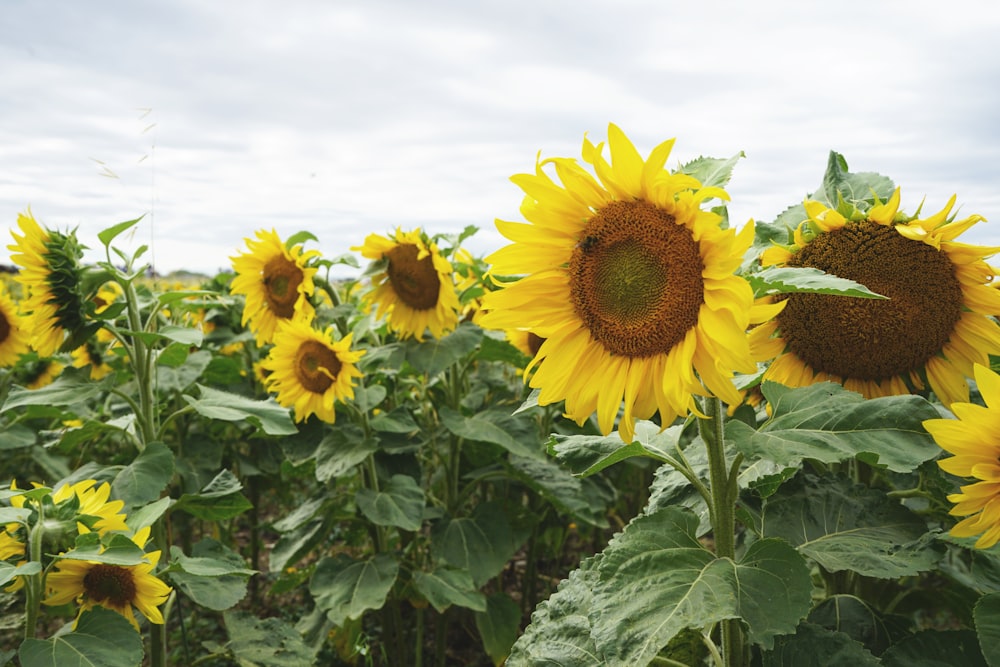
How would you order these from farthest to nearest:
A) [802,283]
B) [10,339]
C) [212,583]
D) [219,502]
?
[10,339]
[219,502]
[212,583]
[802,283]

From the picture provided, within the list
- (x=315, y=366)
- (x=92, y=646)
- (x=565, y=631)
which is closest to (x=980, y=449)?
(x=565, y=631)

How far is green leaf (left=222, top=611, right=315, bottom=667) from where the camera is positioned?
244 cm

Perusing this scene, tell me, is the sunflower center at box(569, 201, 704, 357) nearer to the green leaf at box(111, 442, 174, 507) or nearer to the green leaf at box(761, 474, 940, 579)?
the green leaf at box(761, 474, 940, 579)

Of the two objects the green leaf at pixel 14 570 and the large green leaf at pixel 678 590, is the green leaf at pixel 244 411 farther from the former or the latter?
the large green leaf at pixel 678 590

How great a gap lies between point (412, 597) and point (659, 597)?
1824 mm

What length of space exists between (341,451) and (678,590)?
66.3 inches

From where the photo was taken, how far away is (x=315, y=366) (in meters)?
2.78

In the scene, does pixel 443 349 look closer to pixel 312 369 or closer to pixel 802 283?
pixel 312 369

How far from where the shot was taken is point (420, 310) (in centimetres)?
290

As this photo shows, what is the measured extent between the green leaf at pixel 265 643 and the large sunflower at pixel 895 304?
1821 mm

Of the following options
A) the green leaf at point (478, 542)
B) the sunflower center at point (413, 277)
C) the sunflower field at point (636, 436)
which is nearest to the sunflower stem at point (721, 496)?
the sunflower field at point (636, 436)

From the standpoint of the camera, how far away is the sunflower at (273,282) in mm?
3066

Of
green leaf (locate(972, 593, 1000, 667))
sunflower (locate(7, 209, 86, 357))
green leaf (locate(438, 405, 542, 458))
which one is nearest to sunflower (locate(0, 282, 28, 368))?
sunflower (locate(7, 209, 86, 357))

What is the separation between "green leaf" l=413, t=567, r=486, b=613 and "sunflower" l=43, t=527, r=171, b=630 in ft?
2.90
